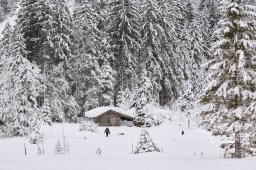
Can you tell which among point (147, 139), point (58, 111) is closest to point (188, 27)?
point (58, 111)

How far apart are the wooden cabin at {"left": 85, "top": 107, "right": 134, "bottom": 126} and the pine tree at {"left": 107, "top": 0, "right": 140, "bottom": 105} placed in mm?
4801

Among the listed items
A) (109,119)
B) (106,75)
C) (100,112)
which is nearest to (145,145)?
(100,112)

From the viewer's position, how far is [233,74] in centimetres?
1942

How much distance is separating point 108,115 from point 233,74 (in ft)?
118

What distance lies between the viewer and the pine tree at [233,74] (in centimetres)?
1940

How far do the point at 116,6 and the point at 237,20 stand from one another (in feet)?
129

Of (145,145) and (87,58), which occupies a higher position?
(87,58)

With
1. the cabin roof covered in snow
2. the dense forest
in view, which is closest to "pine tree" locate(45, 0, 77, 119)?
the dense forest

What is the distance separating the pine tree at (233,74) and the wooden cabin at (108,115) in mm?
33077

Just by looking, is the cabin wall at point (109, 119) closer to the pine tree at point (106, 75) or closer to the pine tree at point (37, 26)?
the pine tree at point (106, 75)

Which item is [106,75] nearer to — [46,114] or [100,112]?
[100,112]

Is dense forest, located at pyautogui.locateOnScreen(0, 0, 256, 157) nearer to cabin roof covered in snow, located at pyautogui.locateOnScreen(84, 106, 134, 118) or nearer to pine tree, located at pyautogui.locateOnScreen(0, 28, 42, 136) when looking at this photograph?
pine tree, located at pyautogui.locateOnScreen(0, 28, 42, 136)

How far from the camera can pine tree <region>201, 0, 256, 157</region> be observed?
63.6 ft

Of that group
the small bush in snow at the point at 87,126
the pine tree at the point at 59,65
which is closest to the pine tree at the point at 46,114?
the pine tree at the point at 59,65
